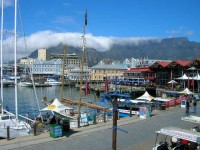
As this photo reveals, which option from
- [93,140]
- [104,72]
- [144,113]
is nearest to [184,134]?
[93,140]

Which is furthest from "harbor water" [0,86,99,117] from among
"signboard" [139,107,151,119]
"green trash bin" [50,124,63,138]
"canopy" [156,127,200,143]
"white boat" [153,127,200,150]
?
"canopy" [156,127,200,143]

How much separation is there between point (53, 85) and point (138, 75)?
50480 millimetres

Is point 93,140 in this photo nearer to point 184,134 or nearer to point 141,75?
point 184,134

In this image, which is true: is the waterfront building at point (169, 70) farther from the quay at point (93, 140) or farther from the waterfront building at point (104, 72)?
the quay at point (93, 140)

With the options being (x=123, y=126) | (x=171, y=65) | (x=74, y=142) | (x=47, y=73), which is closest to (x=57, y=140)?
(x=74, y=142)

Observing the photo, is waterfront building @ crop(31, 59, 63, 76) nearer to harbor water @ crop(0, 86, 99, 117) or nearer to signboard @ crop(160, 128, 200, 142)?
harbor water @ crop(0, 86, 99, 117)

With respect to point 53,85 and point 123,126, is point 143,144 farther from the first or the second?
point 53,85

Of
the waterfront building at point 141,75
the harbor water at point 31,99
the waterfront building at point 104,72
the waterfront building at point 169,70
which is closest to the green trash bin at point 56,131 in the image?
the harbor water at point 31,99

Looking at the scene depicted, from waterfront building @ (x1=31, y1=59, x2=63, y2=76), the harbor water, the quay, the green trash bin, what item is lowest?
the harbor water

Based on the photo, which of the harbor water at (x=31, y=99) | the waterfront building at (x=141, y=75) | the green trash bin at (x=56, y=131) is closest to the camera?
the green trash bin at (x=56, y=131)

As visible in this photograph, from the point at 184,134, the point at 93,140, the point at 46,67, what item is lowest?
the point at 93,140

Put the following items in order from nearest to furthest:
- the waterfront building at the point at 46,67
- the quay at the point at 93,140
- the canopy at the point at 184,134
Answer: the canopy at the point at 184,134, the quay at the point at 93,140, the waterfront building at the point at 46,67

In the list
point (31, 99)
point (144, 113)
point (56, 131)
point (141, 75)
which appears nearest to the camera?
point (56, 131)

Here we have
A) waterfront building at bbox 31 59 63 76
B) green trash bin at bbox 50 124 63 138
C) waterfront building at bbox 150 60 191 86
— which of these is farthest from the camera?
waterfront building at bbox 31 59 63 76
